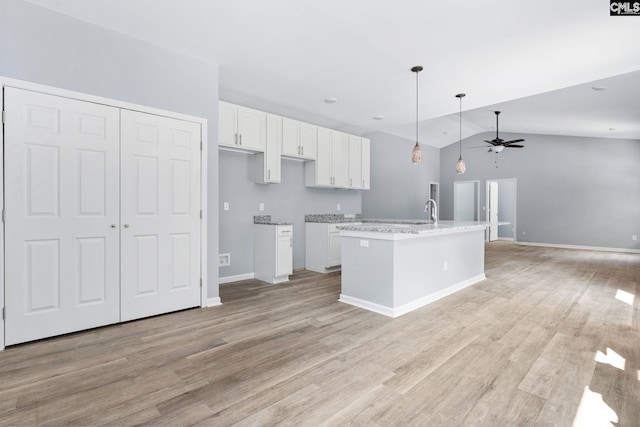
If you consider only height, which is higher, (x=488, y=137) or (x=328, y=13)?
(x=488, y=137)

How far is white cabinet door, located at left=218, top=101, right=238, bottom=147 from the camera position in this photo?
4.13 metres

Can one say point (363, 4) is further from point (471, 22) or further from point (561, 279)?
point (561, 279)

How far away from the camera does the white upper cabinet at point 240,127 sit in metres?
4.15

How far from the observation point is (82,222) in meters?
2.76

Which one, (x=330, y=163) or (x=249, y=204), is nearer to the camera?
(x=249, y=204)

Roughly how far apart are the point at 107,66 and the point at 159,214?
1.43 m

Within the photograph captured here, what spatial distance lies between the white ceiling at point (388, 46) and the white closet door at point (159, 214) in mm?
893

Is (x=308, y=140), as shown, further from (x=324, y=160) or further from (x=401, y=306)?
(x=401, y=306)

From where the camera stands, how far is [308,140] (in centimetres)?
529

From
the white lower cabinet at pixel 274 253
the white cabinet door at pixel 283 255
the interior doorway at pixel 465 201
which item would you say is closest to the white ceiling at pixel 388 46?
the white lower cabinet at pixel 274 253

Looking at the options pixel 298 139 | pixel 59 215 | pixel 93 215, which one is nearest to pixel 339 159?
pixel 298 139

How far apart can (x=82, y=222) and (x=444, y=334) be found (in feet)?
11.0

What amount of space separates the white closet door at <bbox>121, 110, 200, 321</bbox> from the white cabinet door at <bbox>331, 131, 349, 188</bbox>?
2.79 metres

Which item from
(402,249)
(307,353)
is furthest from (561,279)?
(307,353)
